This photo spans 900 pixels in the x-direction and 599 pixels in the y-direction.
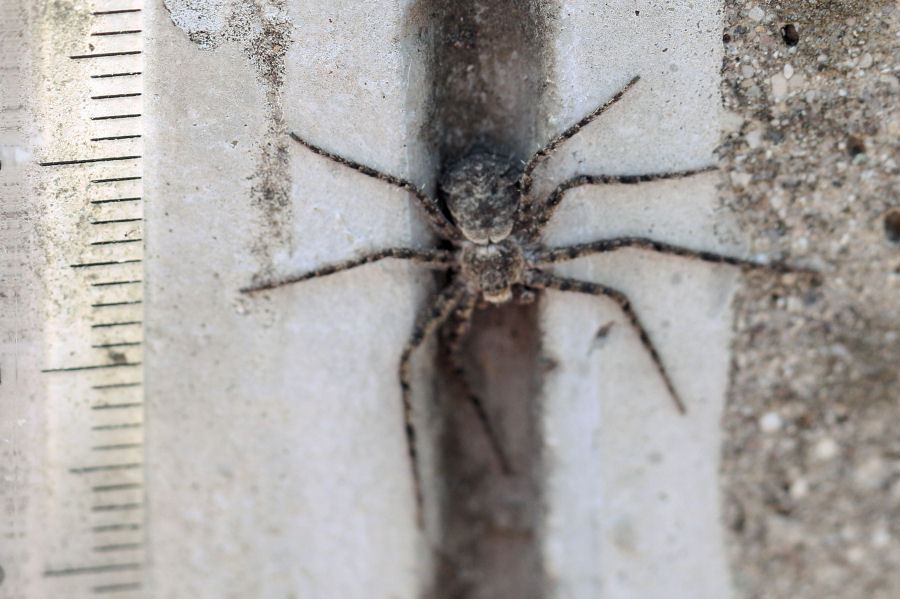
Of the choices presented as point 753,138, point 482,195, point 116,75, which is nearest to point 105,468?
point 116,75

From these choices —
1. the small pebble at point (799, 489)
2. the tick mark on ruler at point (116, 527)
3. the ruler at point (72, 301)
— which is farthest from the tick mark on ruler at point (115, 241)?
the small pebble at point (799, 489)

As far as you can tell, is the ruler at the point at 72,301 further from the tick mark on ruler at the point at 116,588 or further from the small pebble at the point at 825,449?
the small pebble at the point at 825,449

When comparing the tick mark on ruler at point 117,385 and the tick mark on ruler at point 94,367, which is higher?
the tick mark on ruler at point 94,367

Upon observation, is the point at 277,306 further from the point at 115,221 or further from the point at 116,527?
the point at 116,527

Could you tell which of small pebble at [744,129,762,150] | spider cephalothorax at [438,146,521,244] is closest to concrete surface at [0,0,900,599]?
small pebble at [744,129,762,150]

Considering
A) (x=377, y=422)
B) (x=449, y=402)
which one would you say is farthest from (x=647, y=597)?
(x=377, y=422)

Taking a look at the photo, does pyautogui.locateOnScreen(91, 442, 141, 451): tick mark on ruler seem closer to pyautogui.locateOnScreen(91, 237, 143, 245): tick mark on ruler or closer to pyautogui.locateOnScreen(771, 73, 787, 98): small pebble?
pyautogui.locateOnScreen(91, 237, 143, 245): tick mark on ruler

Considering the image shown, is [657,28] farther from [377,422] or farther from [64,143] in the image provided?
[64,143]
